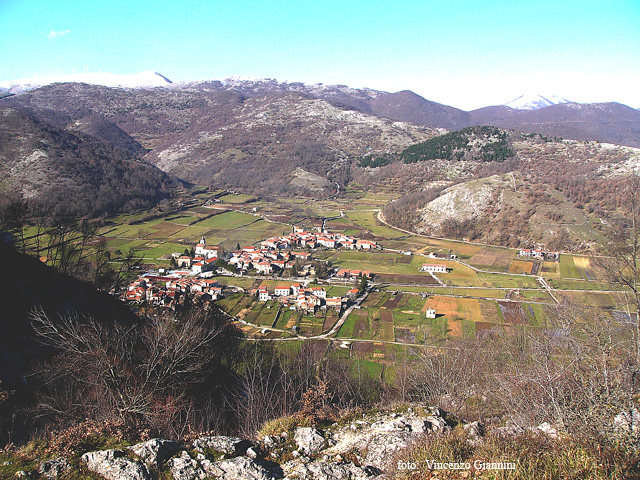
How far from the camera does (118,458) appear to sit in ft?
16.5

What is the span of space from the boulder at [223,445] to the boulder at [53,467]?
1660 millimetres

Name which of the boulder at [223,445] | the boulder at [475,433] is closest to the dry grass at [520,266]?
the boulder at [475,433]

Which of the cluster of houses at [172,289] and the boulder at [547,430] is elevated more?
the boulder at [547,430]

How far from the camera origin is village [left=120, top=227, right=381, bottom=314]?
30484mm

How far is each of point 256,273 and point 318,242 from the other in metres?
15.0

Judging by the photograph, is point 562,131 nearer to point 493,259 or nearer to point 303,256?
Result: point 493,259

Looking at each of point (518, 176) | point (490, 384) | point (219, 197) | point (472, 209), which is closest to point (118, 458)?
point (490, 384)

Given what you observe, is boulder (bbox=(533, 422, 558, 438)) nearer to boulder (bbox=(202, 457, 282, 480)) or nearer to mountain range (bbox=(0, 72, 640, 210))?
boulder (bbox=(202, 457, 282, 480))

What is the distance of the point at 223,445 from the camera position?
222 inches

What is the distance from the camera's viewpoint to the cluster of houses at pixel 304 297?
32844mm

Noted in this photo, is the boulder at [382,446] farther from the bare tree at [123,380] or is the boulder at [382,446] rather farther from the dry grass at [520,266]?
the dry grass at [520,266]

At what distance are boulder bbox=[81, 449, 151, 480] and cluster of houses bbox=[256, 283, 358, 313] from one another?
27.0 meters

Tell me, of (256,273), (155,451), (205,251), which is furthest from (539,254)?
(155,451)

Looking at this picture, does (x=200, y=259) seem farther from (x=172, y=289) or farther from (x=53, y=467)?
(x=53, y=467)
